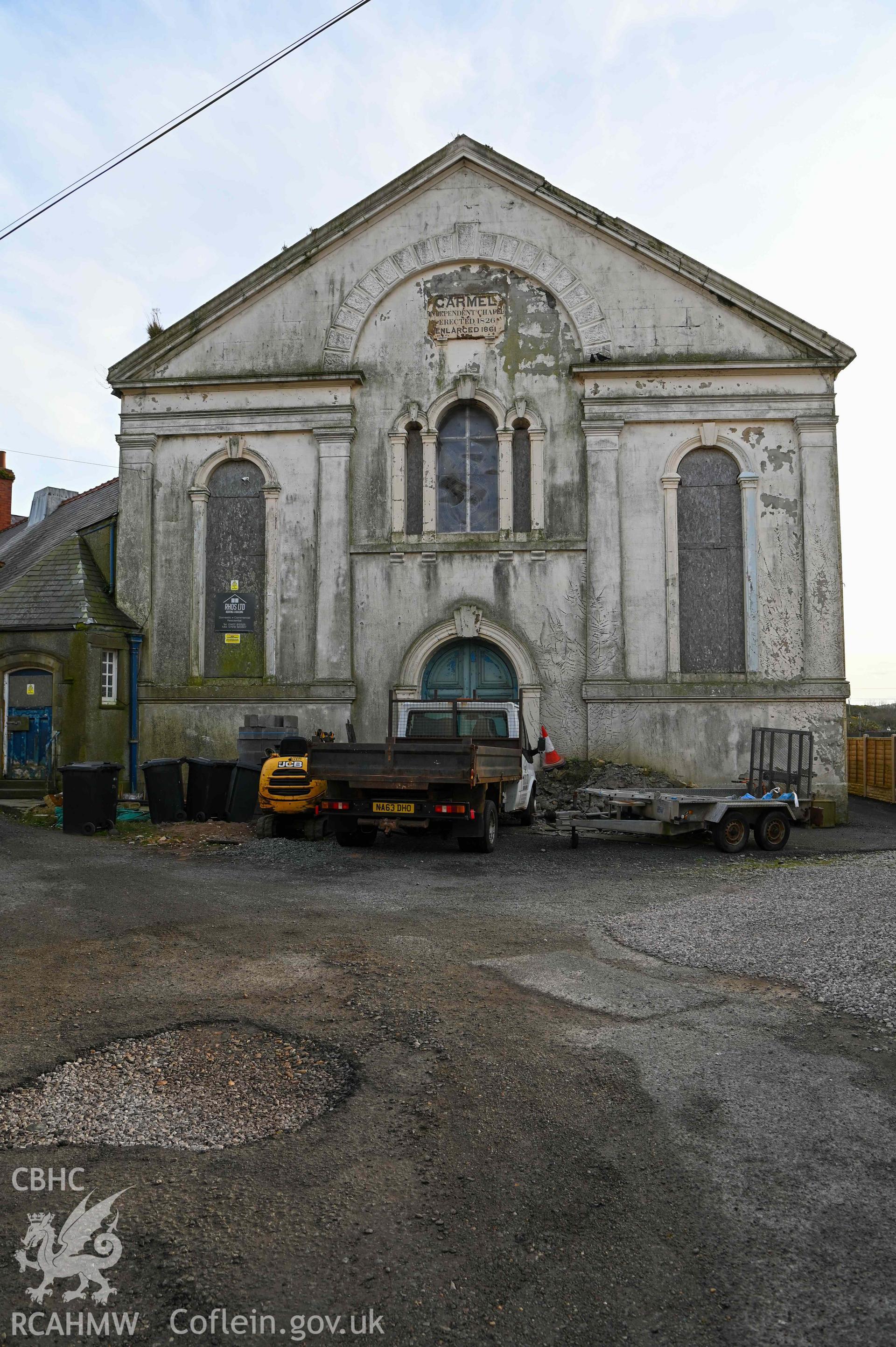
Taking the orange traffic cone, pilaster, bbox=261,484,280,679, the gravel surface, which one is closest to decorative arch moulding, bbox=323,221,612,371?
pilaster, bbox=261,484,280,679

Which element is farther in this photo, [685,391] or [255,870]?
[685,391]

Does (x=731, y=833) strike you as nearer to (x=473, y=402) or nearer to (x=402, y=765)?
(x=402, y=765)

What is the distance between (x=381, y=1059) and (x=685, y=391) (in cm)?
1544

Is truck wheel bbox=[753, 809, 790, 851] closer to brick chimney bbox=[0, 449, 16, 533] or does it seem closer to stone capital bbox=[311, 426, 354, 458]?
stone capital bbox=[311, 426, 354, 458]

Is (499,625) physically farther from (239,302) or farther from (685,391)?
(239,302)

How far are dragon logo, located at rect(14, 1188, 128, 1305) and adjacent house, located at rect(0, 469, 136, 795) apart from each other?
14.7 meters

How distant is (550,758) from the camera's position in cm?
1661

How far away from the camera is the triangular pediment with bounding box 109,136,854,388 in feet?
58.0

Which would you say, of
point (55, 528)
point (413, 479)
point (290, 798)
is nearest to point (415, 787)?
point (290, 798)

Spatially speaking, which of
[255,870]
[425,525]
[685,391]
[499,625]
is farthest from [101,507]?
[255,870]

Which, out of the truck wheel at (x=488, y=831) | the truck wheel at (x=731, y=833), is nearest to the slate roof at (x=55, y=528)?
the truck wheel at (x=488, y=831)

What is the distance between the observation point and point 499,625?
17.5 metres

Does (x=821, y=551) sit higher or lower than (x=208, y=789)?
higher

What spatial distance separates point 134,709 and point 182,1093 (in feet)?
48.1
